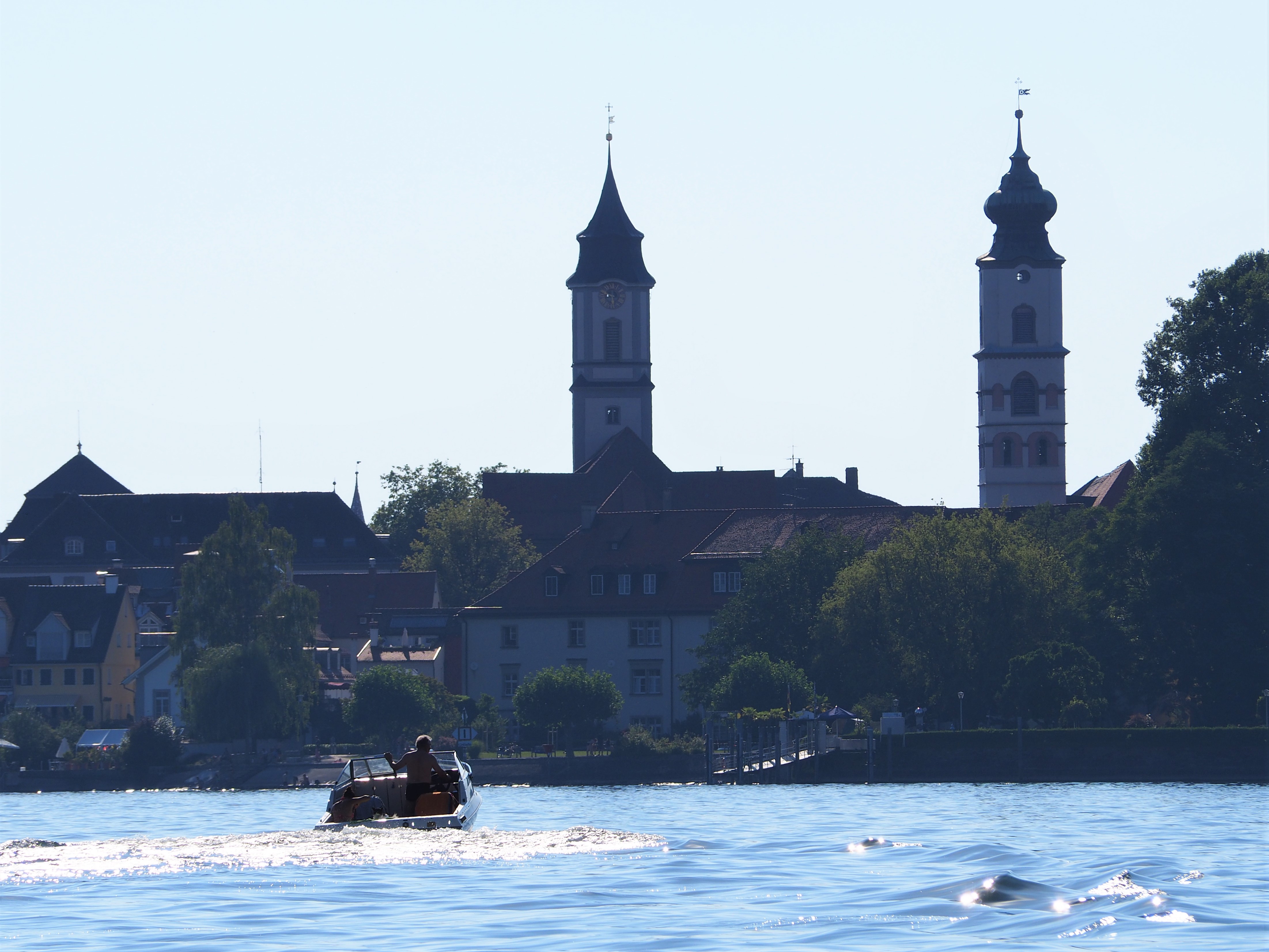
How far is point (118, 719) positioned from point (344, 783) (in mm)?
60612

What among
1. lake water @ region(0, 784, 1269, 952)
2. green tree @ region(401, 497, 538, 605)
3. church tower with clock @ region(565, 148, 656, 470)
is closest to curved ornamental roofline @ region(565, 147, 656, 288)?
church tower with clock @ region(565, 148, 656, 470)

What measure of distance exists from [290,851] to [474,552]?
102 metres

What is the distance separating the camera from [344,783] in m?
44.2

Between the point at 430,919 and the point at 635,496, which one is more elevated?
the point at 635,496

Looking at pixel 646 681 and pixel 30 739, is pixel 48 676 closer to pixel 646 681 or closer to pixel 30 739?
pixel 30 739

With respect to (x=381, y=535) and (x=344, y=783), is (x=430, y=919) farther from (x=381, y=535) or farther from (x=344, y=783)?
(x=381, y=535)

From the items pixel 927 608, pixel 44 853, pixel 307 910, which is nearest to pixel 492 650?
pixel 927 608

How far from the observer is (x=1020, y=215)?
138375mm

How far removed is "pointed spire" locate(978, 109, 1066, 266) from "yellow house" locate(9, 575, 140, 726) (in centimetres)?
6009

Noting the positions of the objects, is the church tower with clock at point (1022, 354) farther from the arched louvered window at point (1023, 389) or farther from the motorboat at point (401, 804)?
the motorboat at point (401, 804)

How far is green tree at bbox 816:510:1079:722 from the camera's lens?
7812 cm

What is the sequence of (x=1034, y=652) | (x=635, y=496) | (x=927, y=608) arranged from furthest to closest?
(x=635, y=496)
(x=927, y=608)
(x=1034, y=652)

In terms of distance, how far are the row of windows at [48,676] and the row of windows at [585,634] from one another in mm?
20569

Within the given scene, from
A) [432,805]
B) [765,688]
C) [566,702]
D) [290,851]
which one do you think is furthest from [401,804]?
[566,702]
